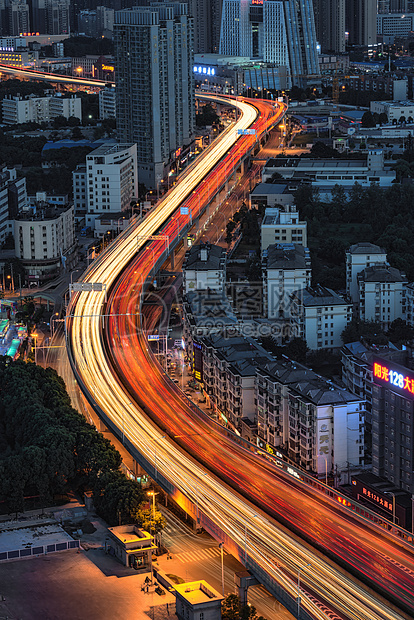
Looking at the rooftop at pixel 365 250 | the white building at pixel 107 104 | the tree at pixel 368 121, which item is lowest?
the rooftop at pixel 365 250

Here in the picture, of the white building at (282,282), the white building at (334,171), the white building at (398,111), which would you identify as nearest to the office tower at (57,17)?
the white building at (398,111)

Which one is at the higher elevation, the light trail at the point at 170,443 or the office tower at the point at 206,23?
the office tower at the point at 206,23

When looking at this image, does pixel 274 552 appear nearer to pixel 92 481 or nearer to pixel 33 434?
pixel 92 481

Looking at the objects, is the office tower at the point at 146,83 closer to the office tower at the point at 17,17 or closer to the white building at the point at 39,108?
the white building at the point at 39,108

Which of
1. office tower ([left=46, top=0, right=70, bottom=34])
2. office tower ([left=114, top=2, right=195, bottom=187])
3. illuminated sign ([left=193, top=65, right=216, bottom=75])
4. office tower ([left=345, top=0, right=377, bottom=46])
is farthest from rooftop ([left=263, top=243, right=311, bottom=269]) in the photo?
office tower ([left=46, top=0, right=70, bottom=34])

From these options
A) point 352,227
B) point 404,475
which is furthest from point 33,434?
point 352,227

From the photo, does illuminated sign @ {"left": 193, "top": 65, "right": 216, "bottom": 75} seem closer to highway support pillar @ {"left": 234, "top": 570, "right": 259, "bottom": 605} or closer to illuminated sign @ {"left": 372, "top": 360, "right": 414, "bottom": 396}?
illuminated sign @ {"left": 372, "top": 360, "right": 414, "bottom": 396}

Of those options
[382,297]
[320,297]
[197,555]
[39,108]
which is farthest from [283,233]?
[39,108]
